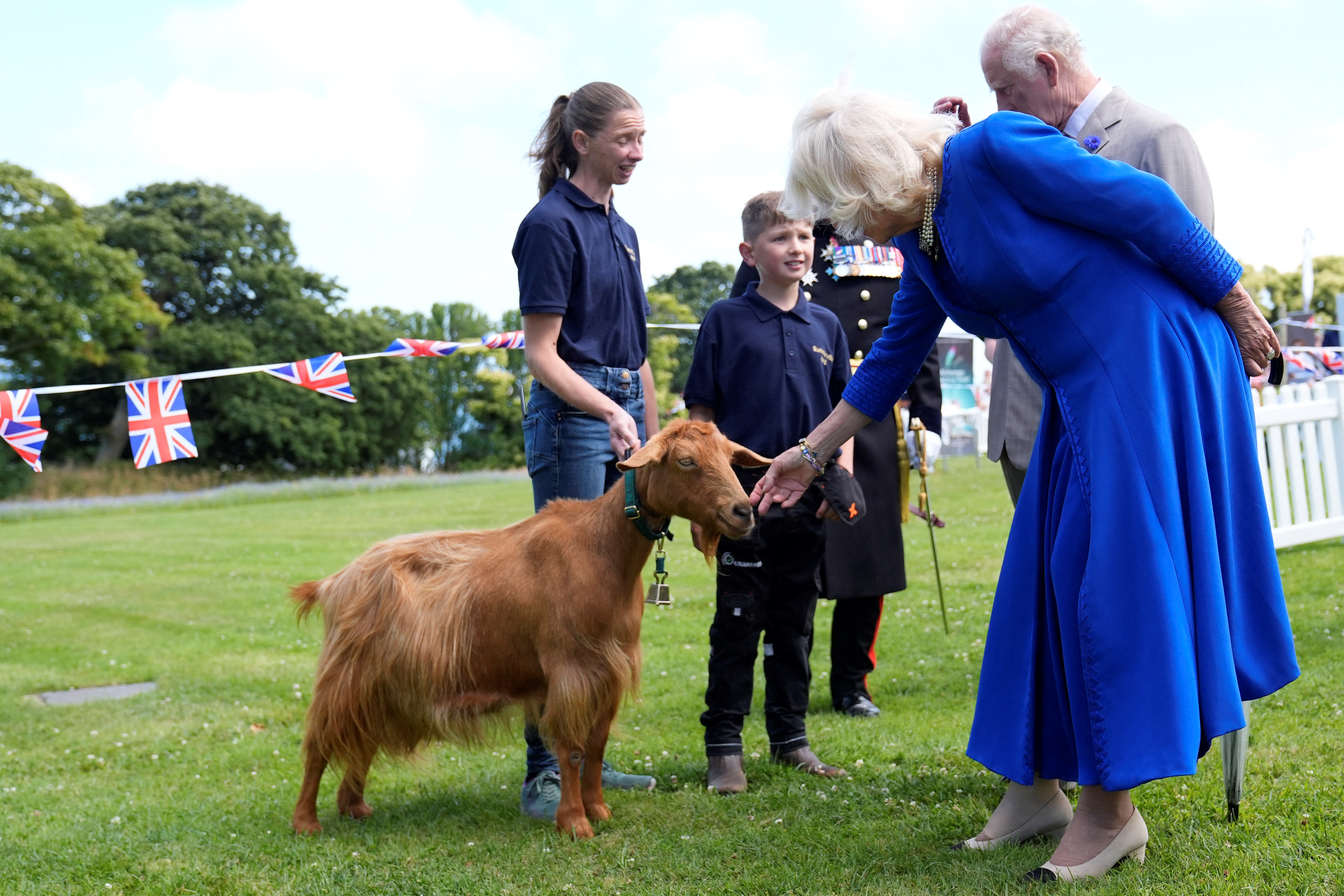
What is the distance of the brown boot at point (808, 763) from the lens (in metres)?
4.47

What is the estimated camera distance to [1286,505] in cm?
876

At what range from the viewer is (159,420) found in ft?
23.7

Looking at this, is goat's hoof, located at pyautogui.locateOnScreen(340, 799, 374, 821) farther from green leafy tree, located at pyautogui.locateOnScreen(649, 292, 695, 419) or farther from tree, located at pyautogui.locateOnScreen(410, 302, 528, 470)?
tree, located at pyautogui.locateOnScreen(410, 302, 528, 470)

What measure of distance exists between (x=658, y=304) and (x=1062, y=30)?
42989 mm

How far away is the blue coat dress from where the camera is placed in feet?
9.37

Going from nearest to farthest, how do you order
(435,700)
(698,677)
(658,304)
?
(435,700) < (698,677) < (658,304)

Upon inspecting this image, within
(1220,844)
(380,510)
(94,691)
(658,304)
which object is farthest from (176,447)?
(658,304)

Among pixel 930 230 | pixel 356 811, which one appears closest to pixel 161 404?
pixel 356 811

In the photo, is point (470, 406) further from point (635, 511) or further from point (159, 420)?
point (635, 511)

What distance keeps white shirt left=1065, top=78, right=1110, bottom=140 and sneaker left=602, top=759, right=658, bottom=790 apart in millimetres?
3021

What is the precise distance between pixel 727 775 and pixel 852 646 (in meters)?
1.54

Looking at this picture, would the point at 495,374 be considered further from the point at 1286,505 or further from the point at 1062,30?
the point at 1062,30

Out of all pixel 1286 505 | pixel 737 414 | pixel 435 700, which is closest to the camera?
pixel 435 700

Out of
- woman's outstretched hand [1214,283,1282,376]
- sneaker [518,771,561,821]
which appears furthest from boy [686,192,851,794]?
woman's outstretched hand [1214,283,1282,376]
